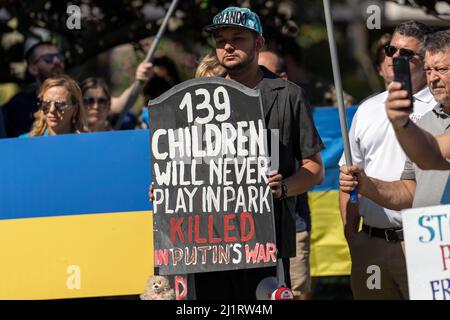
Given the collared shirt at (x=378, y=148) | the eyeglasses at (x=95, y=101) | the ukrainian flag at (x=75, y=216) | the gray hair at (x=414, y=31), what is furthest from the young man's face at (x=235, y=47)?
the eyeglasses at (x=95, y=101)

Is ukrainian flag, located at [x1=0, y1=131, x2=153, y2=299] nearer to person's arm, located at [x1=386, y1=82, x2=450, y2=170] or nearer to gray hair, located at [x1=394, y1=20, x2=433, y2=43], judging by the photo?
gray hair, located at [x1=394, y1=20, x2=433, y2=43]

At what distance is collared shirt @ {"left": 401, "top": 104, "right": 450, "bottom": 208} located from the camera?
18.4 feet

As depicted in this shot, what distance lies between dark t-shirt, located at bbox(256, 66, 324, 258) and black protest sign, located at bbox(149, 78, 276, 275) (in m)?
0.16

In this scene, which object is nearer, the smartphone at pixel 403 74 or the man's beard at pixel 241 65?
the smartphone at pixel 403 74

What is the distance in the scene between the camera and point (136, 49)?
34.5ft

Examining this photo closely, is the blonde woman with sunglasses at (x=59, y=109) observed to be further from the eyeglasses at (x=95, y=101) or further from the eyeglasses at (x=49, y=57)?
the eyeglasses at (x=49, y=57)

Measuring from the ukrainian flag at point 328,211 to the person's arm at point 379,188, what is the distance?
289cm

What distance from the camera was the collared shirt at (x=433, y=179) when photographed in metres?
5.62

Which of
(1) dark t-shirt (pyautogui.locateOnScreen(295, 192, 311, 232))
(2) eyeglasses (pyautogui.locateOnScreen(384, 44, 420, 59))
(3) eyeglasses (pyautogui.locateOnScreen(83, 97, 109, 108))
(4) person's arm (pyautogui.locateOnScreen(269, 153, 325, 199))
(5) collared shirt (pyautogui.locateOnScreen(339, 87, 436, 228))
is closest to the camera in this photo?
(4) person's arm (pyautogui.locateOnScreen(269, 153, 325, 199))

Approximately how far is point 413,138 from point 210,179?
128cm

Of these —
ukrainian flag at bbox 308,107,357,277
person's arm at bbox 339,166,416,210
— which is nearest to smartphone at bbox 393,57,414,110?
person's arm at bbox 339,166,416,210
